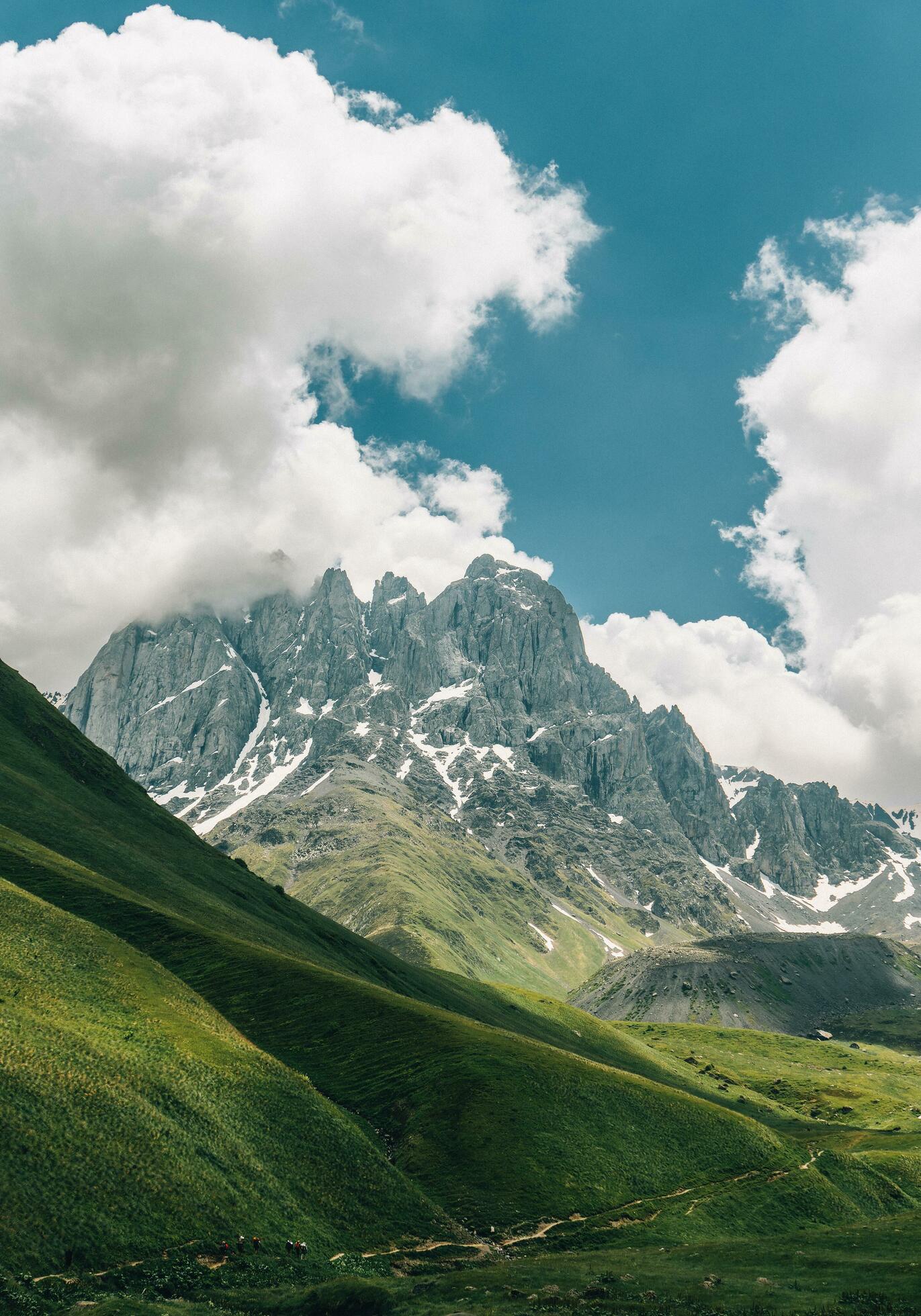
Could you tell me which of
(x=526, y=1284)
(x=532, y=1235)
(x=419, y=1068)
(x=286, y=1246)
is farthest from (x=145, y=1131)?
(x=419, y=1068)

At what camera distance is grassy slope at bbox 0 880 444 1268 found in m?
50.7

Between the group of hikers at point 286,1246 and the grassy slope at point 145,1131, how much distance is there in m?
1.11

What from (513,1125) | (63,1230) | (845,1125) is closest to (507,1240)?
(513,1125)

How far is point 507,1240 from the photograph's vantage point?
6812 centimetres

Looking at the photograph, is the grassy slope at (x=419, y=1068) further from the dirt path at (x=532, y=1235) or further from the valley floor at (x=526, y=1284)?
the valley floor at (x=526, y=1284)

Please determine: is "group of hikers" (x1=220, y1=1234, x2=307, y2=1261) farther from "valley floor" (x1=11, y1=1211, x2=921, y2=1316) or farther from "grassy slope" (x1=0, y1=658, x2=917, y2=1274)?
"grassy slope" (x1=0, y1=658, x2=917, y2=1274)

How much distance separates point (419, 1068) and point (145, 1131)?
40.5m

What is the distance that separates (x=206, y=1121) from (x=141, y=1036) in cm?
1235

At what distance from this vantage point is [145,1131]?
195ft

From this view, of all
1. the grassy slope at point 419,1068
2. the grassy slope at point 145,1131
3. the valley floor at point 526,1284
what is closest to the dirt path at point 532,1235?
the valley floor at point 526,1284

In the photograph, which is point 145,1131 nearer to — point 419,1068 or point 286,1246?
point 286,1246

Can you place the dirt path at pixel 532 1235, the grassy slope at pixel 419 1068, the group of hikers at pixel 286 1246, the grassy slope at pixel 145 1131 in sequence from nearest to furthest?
the dirt path at pixel 532 1235 → the grassy slope at pixel 145 1131 → the group of hikers at pixel 286 1246 → the grassy slope at pixel 419 1068

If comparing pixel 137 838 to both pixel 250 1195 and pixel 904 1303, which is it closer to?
pixel 250 1195

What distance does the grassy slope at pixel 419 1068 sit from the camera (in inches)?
3167
